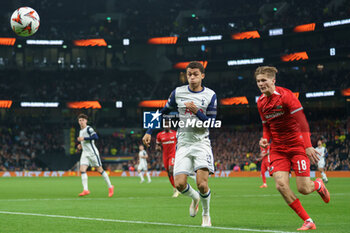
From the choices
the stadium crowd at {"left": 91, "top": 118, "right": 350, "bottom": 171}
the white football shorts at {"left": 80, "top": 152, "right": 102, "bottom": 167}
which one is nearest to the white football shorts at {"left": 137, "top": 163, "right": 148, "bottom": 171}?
the stadium crowd at {"left": 91, "top": 118, "right": 350, "bottom": 171}

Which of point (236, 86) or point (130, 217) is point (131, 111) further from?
point (130, 217)

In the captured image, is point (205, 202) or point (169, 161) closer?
point (205, 202)

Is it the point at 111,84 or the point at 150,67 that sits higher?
the point at 150,67

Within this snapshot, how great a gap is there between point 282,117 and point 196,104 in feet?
4.81

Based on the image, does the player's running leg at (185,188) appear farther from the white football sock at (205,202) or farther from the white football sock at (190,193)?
the white football sock at (205,202)

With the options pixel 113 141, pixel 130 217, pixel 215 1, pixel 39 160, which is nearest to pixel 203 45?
pixel 215 1

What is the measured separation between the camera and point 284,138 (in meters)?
8.80

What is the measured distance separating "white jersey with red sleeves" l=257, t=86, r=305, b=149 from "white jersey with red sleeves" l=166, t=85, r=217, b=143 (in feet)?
3.03

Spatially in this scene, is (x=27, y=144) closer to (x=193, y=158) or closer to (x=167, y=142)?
(x=167, y=142)

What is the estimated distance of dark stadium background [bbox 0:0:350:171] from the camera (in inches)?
2117

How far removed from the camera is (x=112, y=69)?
65.8m

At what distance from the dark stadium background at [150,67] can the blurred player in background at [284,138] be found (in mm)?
40391

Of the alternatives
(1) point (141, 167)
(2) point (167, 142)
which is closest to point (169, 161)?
(2) point (167, 142)

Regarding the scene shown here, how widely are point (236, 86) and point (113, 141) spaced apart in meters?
14.9
